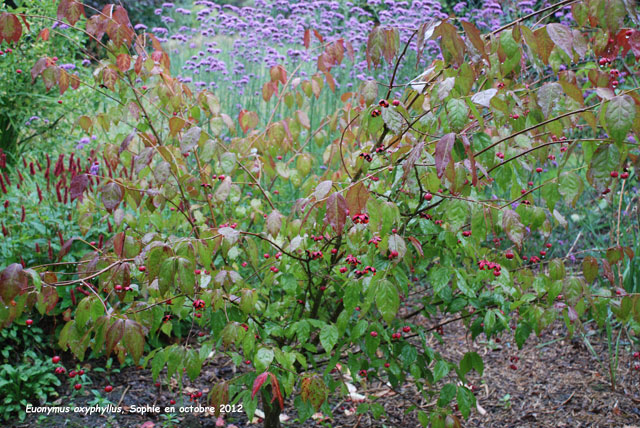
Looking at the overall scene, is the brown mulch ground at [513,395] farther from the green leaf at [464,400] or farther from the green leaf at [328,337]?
the green leaf at [328,337]

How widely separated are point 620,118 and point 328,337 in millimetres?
1024

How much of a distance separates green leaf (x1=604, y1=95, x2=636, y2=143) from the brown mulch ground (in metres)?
1.64

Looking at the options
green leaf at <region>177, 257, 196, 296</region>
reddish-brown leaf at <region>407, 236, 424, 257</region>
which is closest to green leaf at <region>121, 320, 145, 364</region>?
green leaf at <region>177, 257, 196, 296</region>

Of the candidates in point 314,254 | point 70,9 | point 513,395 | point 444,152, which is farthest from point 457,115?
point 513,395

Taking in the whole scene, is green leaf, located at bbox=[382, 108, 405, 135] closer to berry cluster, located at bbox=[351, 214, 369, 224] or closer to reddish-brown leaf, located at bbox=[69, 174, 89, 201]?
berry cluster, located at bbox=[351, 214, 369, 224]

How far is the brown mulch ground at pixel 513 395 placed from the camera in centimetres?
220

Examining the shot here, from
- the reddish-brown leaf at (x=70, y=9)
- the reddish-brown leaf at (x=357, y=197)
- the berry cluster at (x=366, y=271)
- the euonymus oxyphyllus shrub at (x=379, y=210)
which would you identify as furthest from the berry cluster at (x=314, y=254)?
the reddish-brown leaf at (x=70, y=9)

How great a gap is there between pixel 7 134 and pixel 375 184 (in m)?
3.14

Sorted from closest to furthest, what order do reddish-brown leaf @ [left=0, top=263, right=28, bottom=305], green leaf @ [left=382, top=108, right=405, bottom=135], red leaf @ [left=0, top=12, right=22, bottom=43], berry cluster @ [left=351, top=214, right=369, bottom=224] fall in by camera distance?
reddish-brown leaf @ [left=0, top=263, right=28, bottom=305] → green leaf @ [left=382, top=108, right=405, bottom=135] → berry cluster @ [left=351, top=214, right=369, bottom=224] → red leaf @ [left=0, top=12, right=22, bottom=43]

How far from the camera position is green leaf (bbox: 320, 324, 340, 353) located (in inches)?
63.1

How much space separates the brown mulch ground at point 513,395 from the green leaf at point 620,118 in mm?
1636

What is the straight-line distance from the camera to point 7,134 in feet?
12.0

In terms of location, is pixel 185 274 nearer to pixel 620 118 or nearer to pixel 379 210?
pixel 379 210

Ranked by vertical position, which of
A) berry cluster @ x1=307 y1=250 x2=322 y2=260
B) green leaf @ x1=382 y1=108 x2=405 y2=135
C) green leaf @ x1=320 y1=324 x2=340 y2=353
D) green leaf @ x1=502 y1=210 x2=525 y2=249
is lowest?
green leaf @ x1=320 y1=324 x2=340 y2=353
